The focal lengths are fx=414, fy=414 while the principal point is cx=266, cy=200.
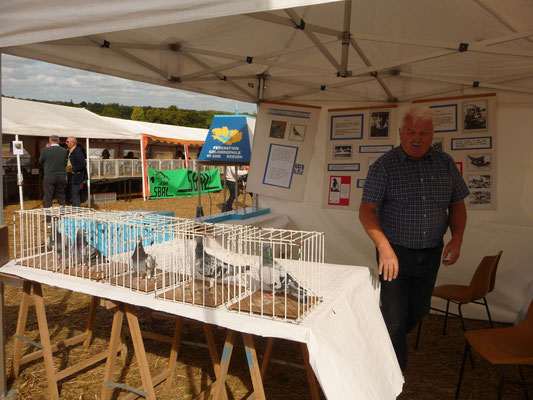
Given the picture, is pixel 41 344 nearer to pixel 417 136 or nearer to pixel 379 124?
pixel 417 136

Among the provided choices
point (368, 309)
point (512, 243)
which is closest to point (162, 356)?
point (368, 309)

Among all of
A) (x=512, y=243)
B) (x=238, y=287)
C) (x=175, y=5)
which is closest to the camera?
(x=175, y=5)

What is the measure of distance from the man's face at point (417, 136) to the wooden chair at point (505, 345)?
1081mm

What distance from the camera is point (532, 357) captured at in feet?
6.79

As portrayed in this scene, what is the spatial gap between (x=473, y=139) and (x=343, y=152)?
1249 mm

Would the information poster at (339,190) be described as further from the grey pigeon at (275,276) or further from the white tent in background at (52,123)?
the white tent in background at (52,123)

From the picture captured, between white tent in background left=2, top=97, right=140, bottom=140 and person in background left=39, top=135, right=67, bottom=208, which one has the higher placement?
white tent in background left=2, top=97, right=140, bottom=140

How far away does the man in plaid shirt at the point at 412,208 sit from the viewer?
225cm

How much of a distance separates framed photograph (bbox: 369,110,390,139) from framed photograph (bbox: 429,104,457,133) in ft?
1.51

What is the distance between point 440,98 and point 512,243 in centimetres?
148

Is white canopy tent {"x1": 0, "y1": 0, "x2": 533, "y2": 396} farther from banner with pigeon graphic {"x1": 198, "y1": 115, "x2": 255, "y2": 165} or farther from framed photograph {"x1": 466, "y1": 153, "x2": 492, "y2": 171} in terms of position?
banner with pigeon graphic {"x1": 198, "y1": 115, "x2": 255, "y2": 165}

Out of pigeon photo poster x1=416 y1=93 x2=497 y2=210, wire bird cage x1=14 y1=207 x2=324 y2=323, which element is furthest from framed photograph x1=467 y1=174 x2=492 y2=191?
wire bird cage x1=14 y1=207 x2=324 y2=323

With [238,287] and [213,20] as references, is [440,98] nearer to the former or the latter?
[213,20]

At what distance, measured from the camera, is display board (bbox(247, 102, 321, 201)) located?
4578mm
